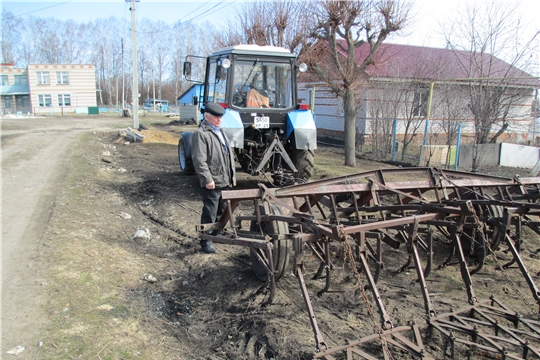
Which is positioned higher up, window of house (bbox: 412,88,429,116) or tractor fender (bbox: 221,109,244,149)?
window of house (bbox: 412,88,429,116)

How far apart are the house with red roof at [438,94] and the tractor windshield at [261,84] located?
387 centimetres

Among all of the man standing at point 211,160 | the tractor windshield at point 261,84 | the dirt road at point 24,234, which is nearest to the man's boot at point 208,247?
the man standing at point 211,160

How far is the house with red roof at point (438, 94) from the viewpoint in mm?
10383

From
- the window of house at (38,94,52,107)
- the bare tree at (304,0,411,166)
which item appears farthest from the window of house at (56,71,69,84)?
the bare tree at (304,0,411,166)

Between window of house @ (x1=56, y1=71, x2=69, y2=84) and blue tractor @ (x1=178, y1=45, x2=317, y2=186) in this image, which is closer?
blue tractor @ (x1=178, y1=45, x2=317, y2=186)

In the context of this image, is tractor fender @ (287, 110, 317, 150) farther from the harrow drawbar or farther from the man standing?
the harrow drawbar

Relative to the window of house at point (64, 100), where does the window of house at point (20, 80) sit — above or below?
above

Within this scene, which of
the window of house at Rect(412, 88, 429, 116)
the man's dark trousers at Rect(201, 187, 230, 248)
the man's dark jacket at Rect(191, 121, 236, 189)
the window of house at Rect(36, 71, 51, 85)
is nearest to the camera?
the man's dark jacket at Rect(191, 121, 236, 189)

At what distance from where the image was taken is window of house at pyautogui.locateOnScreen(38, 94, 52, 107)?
148 feet

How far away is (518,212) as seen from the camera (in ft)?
12.7

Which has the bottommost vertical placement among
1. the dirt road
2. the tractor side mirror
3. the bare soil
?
the bare soil

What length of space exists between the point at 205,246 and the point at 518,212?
337 cm

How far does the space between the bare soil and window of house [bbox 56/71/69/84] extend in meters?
44.6

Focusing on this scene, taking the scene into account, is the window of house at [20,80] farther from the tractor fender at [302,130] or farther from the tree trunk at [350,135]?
the tractor fender at [302,130]
